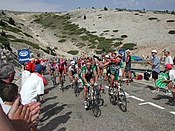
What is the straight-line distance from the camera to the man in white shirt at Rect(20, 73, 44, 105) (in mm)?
6238

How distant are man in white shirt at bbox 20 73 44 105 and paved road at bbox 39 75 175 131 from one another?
7.03 feet

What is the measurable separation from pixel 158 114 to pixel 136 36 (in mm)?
56629

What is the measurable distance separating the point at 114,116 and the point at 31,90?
3720mm

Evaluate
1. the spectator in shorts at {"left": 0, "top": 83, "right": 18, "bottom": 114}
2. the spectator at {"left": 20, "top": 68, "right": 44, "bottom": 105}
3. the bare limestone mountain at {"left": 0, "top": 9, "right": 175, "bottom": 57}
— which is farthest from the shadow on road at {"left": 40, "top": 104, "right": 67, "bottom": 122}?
the bare limestone mountain at {"left": 0, "top": 9, "right": 175, "bottom": 57}

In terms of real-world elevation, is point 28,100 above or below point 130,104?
above

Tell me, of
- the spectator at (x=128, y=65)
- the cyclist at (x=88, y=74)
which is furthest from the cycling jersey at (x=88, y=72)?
the spectator at (x=128, y=65)

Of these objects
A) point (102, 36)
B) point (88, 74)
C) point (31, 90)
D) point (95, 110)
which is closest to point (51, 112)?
point (95, 110)

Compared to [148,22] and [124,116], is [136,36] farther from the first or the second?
[124,116]

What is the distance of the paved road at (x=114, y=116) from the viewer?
25.1 ft

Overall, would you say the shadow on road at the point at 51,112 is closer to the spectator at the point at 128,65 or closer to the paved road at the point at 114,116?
the paved road at the point at 114,116

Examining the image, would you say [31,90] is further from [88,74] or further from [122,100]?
[122,100]

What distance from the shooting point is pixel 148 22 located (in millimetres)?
81875

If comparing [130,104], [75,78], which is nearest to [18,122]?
[130,104]

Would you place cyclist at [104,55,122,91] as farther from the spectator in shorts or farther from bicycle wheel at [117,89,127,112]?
the spectator in shorts
